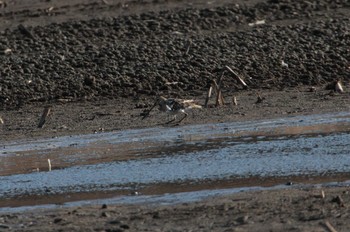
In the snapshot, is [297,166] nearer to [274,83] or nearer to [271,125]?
[271,125]

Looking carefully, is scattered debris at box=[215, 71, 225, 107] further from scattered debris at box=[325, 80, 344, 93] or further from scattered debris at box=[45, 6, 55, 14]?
scattered debris at box=[45, 6, 55, 14]

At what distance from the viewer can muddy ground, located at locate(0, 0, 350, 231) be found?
44.9ft

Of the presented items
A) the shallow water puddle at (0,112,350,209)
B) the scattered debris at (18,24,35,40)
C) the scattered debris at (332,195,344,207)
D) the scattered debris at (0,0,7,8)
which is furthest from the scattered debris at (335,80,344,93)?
the scattered debris at (0,0,7,8)

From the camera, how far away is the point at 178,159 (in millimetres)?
10719

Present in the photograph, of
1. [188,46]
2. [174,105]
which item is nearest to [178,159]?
[174,105]

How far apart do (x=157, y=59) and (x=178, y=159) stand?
190 inches

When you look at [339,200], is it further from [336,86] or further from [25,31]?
[25,31]

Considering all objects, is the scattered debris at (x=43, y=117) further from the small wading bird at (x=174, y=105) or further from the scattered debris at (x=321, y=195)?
the scattered debris at (x=321, y=195)

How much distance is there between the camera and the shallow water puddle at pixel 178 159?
9.44 m

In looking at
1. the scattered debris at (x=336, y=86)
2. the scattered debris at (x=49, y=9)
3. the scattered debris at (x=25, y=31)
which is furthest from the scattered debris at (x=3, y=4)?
the scattered debris at (x=336, y=86)

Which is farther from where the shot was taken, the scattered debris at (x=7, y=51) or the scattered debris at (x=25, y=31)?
the scattered debris at (x=25, y=31)

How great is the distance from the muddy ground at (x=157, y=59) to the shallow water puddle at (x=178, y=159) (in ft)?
2.16

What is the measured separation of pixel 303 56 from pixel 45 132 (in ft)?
14.0

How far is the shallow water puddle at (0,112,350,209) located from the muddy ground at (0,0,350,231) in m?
0.66
